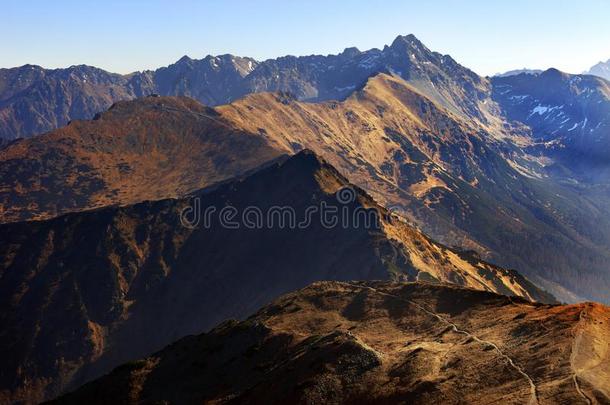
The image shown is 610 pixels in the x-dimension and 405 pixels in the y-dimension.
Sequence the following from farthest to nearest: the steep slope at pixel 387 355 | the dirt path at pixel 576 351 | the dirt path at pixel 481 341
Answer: the steep slope at pixel 387 355, the dirt path at pixel 481 341, the dirt path at pixel 576 351

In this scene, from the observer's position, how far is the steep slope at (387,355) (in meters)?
77.5

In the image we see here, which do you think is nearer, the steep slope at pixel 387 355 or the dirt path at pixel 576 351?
the dirt path at pixel 576 351

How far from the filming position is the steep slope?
77.5 m

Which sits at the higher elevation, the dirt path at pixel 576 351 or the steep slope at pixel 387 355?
the dirt path at pixel 576 351

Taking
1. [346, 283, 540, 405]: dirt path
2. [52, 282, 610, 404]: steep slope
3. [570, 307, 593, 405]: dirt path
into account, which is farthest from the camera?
[52, 282, 610, 404]: steep slope

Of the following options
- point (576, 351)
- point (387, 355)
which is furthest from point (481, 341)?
point (576, 351)

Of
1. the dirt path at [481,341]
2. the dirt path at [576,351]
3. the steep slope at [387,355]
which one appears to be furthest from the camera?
the steep slope at [387,355]

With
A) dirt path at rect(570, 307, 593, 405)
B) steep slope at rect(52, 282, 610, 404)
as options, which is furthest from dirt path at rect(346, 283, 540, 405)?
dirt path at rect(570, 307, 593, 405)

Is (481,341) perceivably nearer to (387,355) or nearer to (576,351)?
(387,355)

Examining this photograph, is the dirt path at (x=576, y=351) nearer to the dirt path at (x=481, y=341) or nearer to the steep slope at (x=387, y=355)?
the steep slope at (x=387, y=355)

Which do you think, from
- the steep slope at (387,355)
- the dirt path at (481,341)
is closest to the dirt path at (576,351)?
the steep slope at (387,355)

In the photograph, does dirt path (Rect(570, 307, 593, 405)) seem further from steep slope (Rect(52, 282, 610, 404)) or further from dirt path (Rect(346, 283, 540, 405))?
dirt path (Rect(346, 283, 540, 405))

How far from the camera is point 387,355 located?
9625cm

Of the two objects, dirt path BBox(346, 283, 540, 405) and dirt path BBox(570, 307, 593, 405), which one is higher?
dirt path BBox(570, 307, 593, 405)
